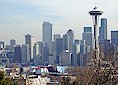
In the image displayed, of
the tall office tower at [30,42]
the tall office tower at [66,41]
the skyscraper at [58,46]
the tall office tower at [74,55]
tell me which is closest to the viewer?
the tall office tower at [74,55]

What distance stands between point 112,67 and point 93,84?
1.90 ft

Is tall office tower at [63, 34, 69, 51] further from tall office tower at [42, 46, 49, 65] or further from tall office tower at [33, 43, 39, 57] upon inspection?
tall office tower at [33, 43, 39, 57]

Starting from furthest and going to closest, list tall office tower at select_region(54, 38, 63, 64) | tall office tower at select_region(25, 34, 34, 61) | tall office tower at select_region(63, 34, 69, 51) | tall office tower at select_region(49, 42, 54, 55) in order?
tall office tower at select_region(25, 34, 34, 61), tall office tower at select_region(49, 42, 54, 55), tall office tower at select_region(63, 34, 69, 51), tall office tower at select_region(54, 38, 63, 64)

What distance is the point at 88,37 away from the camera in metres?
134

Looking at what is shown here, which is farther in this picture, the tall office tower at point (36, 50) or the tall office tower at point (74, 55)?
the tall office tower at point (36, 50)

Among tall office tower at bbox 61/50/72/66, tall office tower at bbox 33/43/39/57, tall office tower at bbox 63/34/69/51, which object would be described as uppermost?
tall office tower at bbox 63/34/69/51

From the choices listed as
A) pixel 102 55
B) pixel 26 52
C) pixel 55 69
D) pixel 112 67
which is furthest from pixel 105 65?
pixel 26 52

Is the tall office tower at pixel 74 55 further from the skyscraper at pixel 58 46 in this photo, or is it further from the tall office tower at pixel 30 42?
the tall office tower at pixel 30 42

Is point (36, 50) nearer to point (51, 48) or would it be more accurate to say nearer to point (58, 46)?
point (51, 48)

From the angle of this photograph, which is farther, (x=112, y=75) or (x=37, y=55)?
(x=37, y=55)

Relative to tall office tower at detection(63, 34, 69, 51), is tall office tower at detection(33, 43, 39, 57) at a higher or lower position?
lower

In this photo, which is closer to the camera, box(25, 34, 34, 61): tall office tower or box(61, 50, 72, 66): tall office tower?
box(61, 50, 72, 66): tall office tower

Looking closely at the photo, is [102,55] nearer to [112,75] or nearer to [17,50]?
[112,75]

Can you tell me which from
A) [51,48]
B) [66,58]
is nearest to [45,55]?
[51,48]
